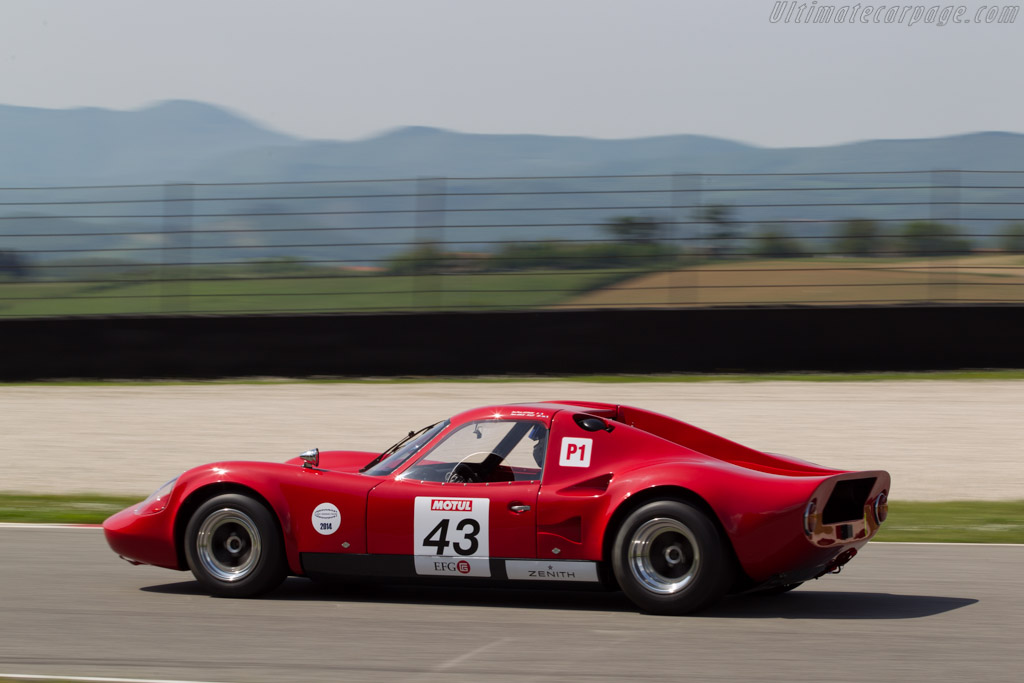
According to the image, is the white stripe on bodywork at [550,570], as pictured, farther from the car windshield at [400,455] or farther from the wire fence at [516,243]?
the wire fence at [516,243]

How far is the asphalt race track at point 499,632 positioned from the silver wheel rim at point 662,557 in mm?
184

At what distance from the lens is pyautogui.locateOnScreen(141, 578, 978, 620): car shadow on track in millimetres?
5977

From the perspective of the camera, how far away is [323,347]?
55.2ft

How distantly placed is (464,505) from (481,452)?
455mm

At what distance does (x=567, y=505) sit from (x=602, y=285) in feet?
38.9

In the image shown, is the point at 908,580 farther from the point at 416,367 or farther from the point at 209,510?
the point at 416,367

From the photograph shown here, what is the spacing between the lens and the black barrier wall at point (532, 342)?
16312 millimetres

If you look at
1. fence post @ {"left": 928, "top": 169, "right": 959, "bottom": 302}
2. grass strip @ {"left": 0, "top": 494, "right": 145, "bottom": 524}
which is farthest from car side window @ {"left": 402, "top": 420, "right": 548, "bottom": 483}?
fence post @ {"left": 928, "top": 169, "right": 959, "bottom": 302}

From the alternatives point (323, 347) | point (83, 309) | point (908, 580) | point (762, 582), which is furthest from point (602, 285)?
point (762, 582)

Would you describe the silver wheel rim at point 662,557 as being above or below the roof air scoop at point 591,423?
below

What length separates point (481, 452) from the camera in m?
6.35

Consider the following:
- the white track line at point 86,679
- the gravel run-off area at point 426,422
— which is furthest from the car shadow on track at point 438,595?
the gravel run-off area at point 426,422

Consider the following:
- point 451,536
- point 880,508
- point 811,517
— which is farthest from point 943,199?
point 451,536

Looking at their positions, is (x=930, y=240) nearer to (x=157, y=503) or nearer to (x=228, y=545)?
(x=228, y=545)
